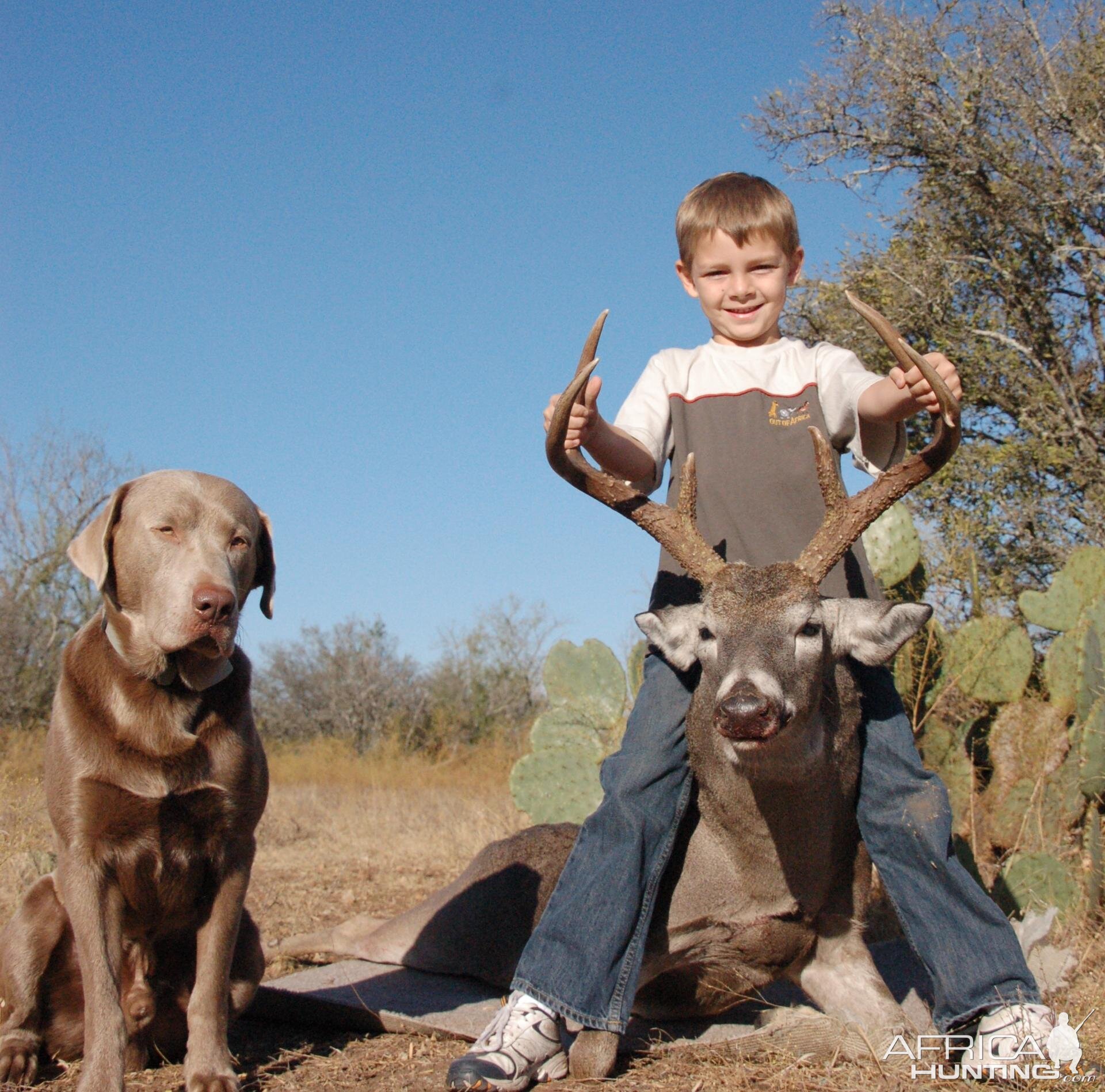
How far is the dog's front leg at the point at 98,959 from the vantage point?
3193 millimetres

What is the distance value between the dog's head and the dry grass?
1.40 m

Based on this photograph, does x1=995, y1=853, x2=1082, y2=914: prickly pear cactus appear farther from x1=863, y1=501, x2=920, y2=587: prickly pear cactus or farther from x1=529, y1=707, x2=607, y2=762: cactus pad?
x1=529, y1=707, x2=607, y2=762: cactus pad

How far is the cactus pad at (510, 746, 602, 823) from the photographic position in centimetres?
741

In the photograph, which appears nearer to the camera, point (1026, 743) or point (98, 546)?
point (98, 546)

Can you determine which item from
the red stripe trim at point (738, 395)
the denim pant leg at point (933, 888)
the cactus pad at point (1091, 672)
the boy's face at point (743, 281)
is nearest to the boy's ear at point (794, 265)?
the boy's face at point (743, 281)

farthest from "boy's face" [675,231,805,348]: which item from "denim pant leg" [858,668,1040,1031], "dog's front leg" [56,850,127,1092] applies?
"dog's front leg" [56,850,127,1092]

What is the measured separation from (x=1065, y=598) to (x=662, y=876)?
13.7ft

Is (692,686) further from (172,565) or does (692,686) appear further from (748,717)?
(172,565)

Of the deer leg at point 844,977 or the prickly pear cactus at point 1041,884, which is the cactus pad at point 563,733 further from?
the deer leg at point 844,977

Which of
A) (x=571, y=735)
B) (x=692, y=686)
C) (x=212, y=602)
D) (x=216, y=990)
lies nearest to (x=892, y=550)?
(x=571, y=735)

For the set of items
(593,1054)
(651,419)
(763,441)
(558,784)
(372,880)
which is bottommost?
(372,880)

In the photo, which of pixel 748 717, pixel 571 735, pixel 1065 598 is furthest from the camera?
pixel 571 735

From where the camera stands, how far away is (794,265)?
442cm

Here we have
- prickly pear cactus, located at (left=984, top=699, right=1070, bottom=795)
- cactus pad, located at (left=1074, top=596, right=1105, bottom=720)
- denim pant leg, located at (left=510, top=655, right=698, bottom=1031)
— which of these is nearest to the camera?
denim pant leg, located at (left=510, top=655, right=698, bottom=1031)
